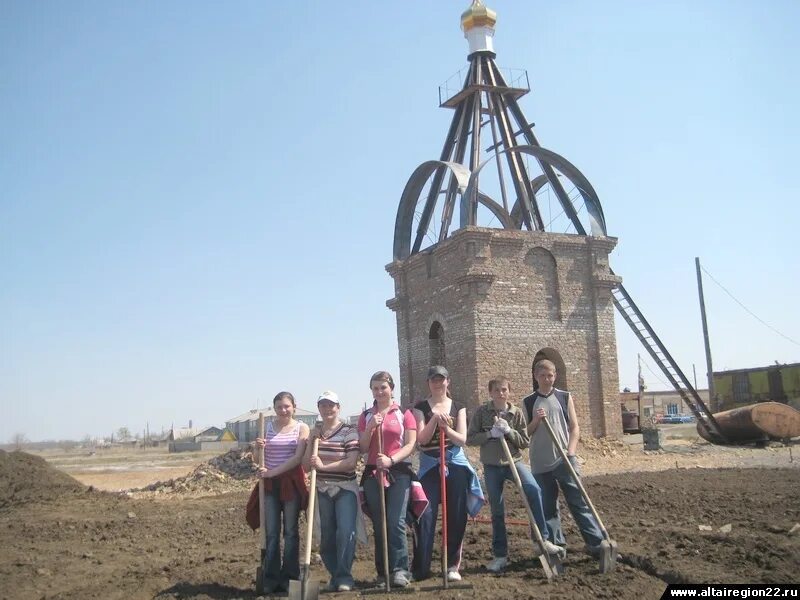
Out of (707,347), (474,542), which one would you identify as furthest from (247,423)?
(474,542)

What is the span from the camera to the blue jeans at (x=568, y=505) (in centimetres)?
593

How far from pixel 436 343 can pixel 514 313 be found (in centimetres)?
246

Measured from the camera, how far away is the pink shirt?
5.53m

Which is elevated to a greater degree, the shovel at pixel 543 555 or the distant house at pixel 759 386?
the distant house at pixel 759 386

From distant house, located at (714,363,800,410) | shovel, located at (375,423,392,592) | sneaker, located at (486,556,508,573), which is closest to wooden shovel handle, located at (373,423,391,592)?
shovel, located at (375,423,392,592)

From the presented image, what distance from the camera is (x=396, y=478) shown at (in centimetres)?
557

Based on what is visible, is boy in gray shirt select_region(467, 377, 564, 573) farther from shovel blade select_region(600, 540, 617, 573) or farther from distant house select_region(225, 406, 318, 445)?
distant house select_region(225, 406, 318, 445)

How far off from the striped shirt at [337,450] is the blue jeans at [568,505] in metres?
1.74

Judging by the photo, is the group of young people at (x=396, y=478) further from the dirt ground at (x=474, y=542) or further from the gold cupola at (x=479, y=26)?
the gold cupola at (x=479, y=26)

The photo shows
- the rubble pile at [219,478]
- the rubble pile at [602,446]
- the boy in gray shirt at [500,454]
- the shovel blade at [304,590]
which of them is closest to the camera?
the shovel blade at [304,590]

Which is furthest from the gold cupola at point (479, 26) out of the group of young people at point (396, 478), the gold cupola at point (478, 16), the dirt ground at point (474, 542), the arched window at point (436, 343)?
the group of young people at point (396, 478)

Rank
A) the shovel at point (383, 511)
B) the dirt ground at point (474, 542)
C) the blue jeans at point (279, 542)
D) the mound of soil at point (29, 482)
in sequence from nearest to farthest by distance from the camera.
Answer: the shovel at point (383, 511)
the dirt ground at point (474, 542)
the blue jeans at point (279, 542)
the mound of soil at point (29, 482)

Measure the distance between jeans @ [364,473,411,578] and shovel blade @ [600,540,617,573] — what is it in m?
1.58

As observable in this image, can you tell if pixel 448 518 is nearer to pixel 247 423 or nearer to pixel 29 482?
pixel 29 482
